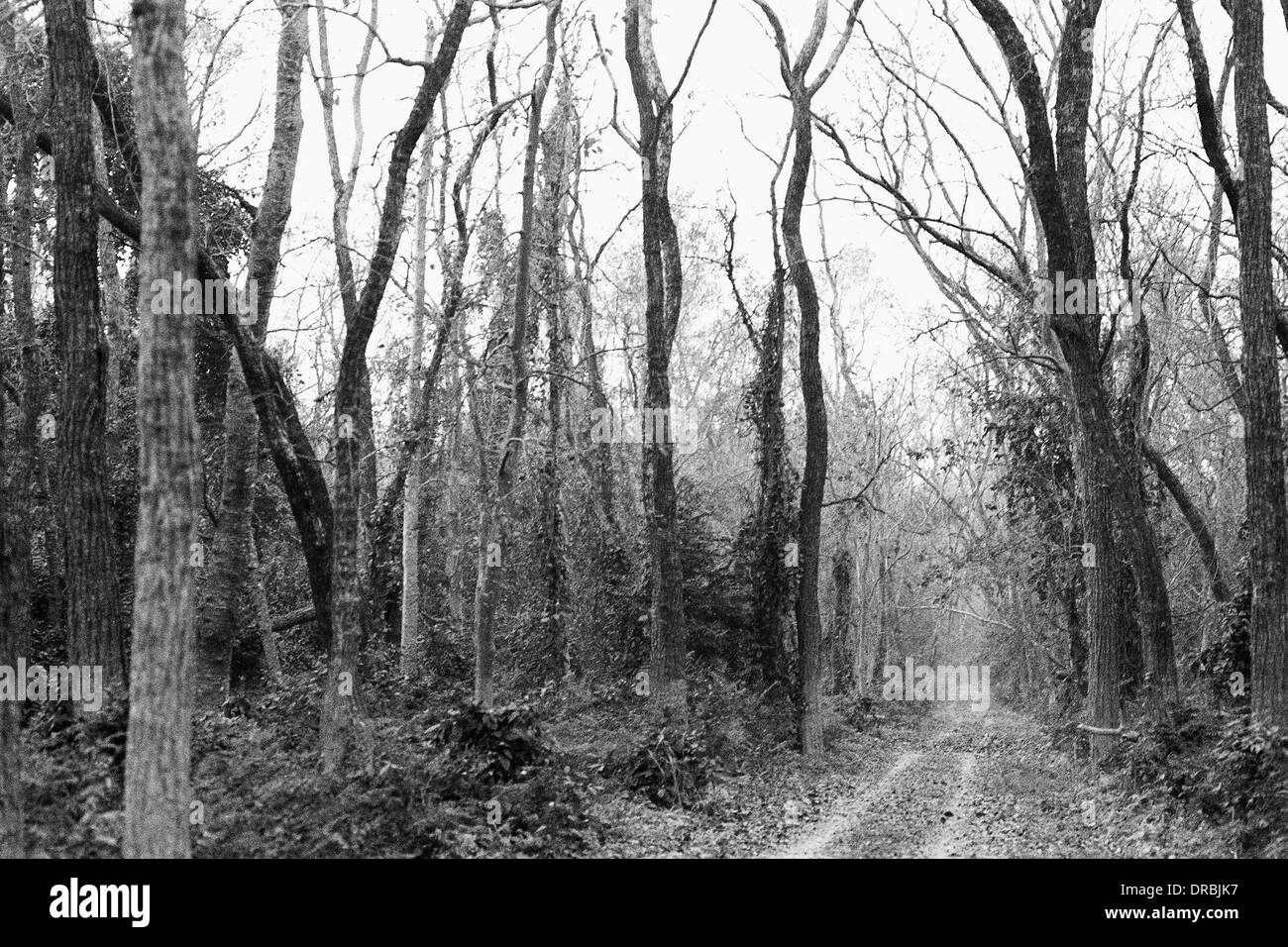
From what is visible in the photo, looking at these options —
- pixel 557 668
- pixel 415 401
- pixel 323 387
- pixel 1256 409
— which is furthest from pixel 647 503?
pixel 323 387

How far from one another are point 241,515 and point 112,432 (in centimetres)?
746

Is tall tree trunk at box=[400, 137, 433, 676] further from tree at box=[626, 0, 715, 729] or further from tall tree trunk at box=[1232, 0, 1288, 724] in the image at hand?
tall tree trunk at box=[1232, 0, 1288, 724]

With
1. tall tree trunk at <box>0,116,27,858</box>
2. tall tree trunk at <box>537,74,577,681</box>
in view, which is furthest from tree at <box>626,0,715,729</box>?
tall tree trunk at <box>0,116,27,858</box>

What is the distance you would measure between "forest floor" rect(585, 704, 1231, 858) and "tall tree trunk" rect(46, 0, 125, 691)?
495 centimetres

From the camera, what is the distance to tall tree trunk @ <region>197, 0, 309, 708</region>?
1346cm

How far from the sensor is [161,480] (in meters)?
6.68

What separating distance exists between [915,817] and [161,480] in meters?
9.11

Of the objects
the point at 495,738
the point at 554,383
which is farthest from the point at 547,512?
the point at 495,738

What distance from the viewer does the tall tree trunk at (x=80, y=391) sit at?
10.4 meters

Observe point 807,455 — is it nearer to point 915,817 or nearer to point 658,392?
point 658,392

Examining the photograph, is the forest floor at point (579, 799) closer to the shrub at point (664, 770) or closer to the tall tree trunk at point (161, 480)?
the shrub at point (664, 770)

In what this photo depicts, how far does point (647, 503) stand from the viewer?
17297 millimetres

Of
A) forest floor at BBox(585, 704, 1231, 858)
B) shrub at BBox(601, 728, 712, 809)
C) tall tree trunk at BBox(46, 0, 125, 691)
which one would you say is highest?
tall tree trunk at BBox(46, 0, 125, 691)

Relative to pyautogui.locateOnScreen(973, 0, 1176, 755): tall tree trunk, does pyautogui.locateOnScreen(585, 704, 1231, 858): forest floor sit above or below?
below
